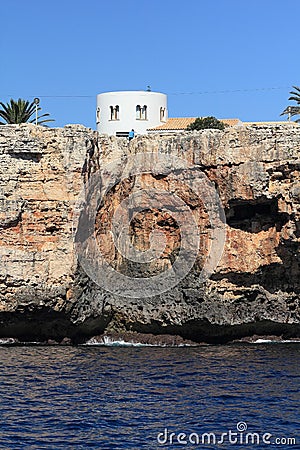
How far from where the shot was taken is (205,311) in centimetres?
3500

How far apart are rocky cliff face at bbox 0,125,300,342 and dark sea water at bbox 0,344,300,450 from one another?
1.95 meters

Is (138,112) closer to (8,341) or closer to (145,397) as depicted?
(8,341)

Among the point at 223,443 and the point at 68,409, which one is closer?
the point at 223,443

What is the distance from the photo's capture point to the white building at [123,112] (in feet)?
200

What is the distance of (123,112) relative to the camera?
201 feet

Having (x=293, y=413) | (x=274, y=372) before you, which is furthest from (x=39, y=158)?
(x=293, y=413)

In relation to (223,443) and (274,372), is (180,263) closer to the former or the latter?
(274,372)

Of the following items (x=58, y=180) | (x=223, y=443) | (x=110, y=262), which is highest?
(x=58, y=180)

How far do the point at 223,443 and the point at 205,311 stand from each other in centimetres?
1434

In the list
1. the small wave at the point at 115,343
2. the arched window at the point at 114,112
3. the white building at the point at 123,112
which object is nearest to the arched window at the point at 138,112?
the white building at the point at 123,112

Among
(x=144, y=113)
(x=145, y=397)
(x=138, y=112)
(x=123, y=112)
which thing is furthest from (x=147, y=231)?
(x=144, y=113)
